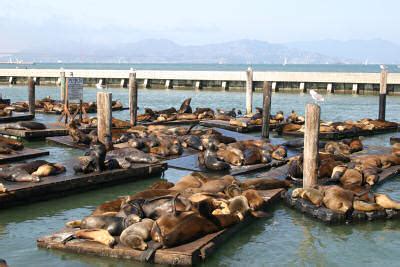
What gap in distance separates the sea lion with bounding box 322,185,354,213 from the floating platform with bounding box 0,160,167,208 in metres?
3.95

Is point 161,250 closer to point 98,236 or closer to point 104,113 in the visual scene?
point 98,236

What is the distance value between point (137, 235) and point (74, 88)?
12272 mm

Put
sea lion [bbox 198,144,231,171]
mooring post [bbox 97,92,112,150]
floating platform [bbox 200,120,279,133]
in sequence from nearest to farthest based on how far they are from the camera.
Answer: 1. sea lion [bbox 198,144,231,171]
2. mooring post [bbox 97,92,112,150]
3. floating platform [bbox 200,120,279,133]

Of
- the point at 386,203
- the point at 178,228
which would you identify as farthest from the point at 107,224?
the point at 386,203

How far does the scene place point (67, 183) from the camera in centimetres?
973

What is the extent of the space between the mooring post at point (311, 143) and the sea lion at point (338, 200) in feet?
2.56

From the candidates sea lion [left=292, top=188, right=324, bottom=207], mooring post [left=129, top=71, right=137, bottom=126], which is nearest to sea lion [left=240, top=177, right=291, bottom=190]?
sea lion [left=292, top=188, right=324, bottom=207]

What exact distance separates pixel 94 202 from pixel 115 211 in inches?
83.5

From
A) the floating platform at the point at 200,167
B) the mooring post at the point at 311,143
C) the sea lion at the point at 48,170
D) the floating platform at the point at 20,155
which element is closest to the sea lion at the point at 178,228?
the mooring post at the point at 311,143

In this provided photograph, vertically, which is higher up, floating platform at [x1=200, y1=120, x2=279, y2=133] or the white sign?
the white sign

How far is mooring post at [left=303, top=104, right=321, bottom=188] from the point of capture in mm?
9234

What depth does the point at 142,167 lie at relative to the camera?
1118 cm

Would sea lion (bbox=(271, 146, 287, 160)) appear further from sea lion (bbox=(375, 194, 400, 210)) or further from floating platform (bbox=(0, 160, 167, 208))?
sea lion (bbox=(375, 194, 400, 210))

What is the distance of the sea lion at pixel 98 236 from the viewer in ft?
21.7
